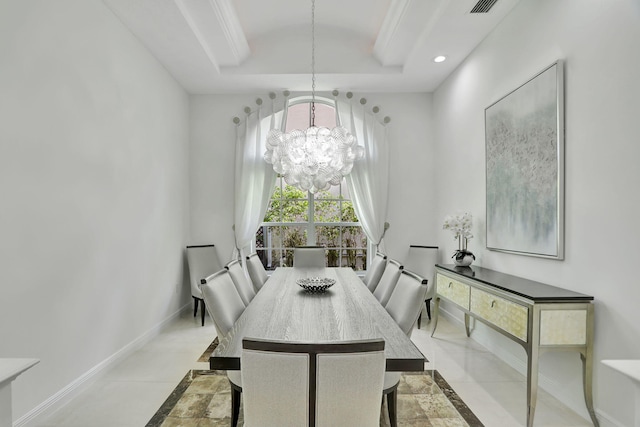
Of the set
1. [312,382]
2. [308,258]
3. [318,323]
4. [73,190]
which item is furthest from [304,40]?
[312,382]

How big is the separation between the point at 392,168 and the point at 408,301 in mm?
3253

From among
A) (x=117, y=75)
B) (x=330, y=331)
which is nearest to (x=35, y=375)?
(x=330, y=331)

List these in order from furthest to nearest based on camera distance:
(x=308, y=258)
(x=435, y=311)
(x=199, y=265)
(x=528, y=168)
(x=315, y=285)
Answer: (x=199, y=265)
(x=308, y=258)
(x=435, y=311)
(x=528, y=168)
(x=315, y=285)

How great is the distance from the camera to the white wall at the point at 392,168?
503 centimetres

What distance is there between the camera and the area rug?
2221mm

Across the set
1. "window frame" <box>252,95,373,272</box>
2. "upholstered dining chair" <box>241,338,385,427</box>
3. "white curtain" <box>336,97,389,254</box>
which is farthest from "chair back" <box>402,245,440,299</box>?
"upholstered dining chair" <box>241,338,385,427</box>

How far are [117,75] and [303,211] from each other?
2.85 meters

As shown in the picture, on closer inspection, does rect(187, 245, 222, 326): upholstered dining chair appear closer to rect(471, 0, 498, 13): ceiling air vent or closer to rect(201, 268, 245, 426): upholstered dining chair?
rect(201, 268, 245, 426): upholstered dining chair

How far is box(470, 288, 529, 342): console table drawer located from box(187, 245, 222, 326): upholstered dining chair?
10.0 ft

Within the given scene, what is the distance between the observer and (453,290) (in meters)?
3.31

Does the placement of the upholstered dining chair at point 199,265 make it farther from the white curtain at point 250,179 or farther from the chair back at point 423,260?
the chair back at point 423,260

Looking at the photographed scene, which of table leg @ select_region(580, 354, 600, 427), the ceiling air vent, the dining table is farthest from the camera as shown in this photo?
the ceiling air vent

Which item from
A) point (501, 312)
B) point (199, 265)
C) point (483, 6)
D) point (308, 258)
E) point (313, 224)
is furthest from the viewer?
point (313, 224)

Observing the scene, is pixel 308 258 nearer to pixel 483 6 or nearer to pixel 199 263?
pixel 199 263
